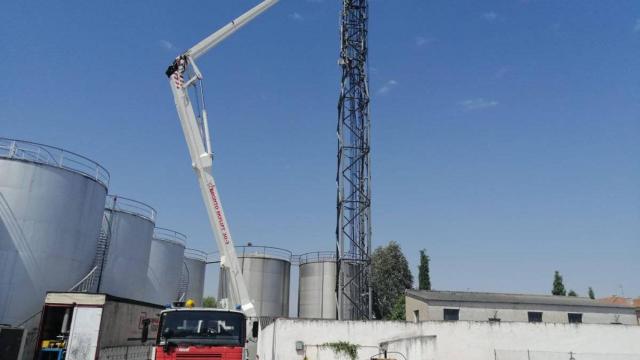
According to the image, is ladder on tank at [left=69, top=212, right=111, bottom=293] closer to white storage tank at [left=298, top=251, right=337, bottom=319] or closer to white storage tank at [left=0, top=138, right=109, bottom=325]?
white storage tank at [left=0, top=138, right=109, bottom=325]

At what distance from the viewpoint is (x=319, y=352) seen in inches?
831

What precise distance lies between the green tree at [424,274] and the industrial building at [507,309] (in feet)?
53.5

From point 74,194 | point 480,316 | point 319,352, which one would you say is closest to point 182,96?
point 74,194

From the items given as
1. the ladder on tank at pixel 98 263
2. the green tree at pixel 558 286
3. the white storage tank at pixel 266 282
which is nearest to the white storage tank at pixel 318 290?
the white storage tank at pixel 266 282

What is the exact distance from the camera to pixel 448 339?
2330 cm

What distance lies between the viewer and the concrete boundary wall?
21047mm

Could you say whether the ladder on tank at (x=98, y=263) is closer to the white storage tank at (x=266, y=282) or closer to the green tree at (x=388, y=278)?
the white storage tank at (x=266, y=282)

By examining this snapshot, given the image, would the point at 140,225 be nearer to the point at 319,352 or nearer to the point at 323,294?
the point at 319,352

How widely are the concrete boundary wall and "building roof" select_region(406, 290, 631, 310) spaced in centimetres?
616

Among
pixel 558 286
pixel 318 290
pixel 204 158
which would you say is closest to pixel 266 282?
pixel 318 290

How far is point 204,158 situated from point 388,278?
3917cm

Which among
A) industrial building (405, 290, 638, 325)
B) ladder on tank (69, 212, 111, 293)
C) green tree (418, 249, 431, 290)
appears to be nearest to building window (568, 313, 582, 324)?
industrial building (405, 290, 638, 325)

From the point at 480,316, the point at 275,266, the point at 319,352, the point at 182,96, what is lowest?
the point at 319,352

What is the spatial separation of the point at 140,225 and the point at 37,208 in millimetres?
6098
